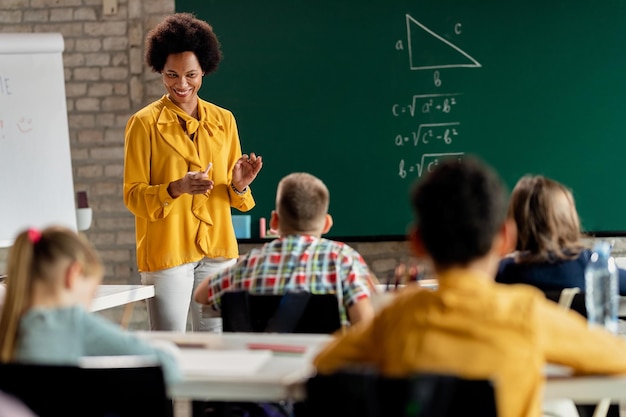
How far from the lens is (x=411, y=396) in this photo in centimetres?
157

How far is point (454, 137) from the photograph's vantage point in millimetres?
5371

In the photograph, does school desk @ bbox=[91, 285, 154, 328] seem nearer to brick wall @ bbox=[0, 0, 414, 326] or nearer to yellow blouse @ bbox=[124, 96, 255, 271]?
yellow blouse @ bbox=[124, 96, 255, 271]

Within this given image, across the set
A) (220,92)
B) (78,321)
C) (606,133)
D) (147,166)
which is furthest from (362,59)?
(78,321)

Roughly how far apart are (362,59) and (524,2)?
3.10 ft

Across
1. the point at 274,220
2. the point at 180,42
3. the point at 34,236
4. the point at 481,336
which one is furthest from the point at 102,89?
the point at 481,336

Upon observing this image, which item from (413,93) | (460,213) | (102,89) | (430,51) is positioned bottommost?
(460,213)

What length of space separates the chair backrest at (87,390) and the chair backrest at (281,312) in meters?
0.88

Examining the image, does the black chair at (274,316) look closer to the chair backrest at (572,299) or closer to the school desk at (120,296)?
the chair backrest at (572,299)

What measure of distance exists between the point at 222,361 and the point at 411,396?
74 cm

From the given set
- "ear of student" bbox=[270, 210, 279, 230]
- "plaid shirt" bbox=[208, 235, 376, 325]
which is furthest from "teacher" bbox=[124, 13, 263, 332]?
"plaid shirt" bbox=[208, 235, 376, 325]

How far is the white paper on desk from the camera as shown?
2.09m

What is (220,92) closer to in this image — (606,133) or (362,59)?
(362,59)

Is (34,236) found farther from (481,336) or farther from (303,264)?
(481,336)

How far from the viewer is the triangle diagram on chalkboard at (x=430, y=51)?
5.35 metres
